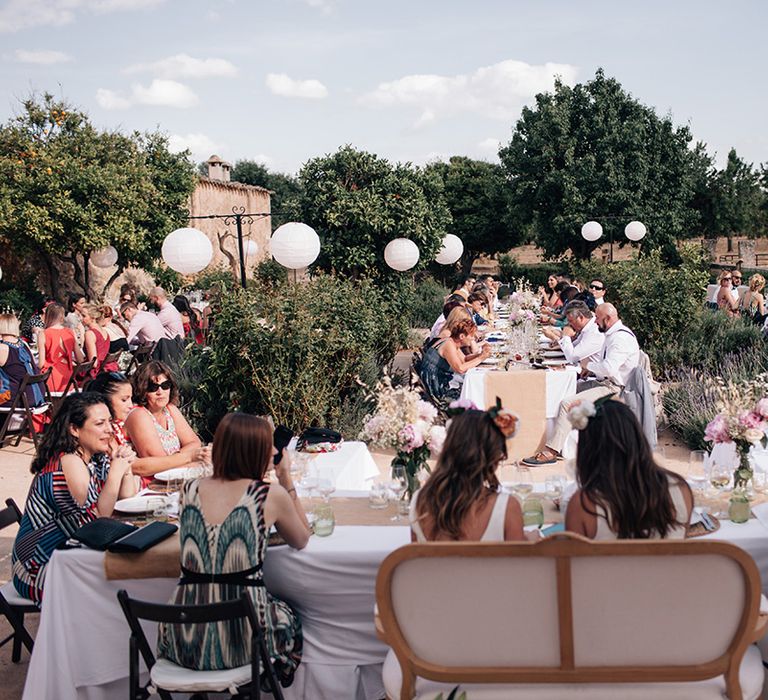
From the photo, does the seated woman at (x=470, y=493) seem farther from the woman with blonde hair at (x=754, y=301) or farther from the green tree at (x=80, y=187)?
the green tree at (x=80, y=187)

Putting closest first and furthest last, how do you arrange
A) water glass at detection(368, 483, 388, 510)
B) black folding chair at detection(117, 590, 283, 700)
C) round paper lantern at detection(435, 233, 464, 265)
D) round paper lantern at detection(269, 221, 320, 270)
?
black folding chair at detection(117, 590, 283, 700) → water glass at detection(368, 483, 388, 510) → round paper lantern at detection(269, 221, 320, 270) → round paper lantern at detection(435, 233, 464, 265)

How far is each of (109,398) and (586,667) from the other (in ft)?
10.1

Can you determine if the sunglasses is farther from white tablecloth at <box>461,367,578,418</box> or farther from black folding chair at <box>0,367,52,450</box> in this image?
black folding chair at <box>0,367,52,450</box>

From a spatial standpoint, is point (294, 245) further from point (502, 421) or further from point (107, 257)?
point (107, 257)

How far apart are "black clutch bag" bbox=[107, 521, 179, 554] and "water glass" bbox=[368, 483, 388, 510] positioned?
31.5 inches

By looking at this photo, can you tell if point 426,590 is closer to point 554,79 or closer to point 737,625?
point 737,625

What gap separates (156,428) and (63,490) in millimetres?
1056

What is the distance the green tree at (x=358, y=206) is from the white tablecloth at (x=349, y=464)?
6.40 m

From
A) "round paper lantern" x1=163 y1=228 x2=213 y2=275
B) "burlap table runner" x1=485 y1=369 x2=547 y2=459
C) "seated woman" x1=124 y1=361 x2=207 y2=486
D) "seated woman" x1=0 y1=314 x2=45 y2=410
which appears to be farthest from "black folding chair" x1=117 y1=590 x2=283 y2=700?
"round paper lantern" x1=163 y1=228 x2=213 y2=275

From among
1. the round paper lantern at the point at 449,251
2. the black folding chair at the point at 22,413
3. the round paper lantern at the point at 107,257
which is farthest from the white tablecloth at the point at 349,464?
the round paper lantern at the point at 107,257

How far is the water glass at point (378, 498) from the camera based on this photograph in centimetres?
332

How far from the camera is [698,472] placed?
3320 millimetres

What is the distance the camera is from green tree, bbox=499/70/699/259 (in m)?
23.4

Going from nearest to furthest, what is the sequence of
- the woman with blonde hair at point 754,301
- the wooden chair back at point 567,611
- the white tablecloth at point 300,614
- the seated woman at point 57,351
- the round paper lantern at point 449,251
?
the wooden chair back at point 567,611
the white tablecloth at point 300,614
the seated woman at point 57,351
the woman with blonde hair at point 754,301
the round paper lantern at point 449,251
